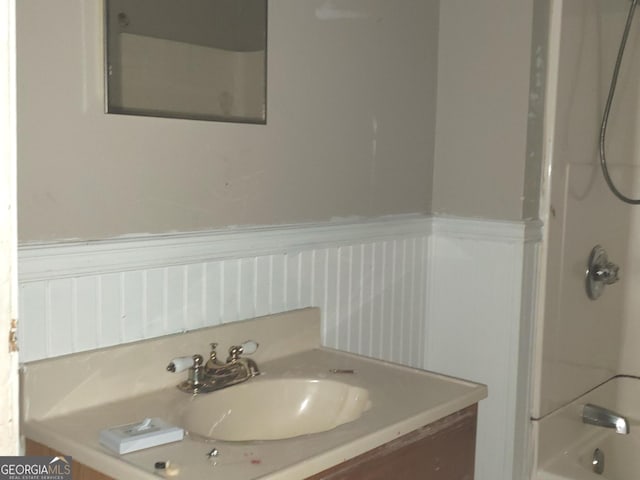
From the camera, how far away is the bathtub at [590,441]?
7.17 ft

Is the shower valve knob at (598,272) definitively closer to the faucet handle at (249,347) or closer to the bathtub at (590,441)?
the bathtub at (590,441)

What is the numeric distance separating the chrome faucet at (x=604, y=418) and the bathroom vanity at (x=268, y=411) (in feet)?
3.15

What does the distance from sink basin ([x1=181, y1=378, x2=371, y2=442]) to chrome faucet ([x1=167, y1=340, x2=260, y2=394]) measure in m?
0.02

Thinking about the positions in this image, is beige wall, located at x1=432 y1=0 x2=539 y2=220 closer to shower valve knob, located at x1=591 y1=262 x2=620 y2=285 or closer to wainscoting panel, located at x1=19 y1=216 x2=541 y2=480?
wainscoting panel, located at x1=19 y1=216 x2=541 y2=480

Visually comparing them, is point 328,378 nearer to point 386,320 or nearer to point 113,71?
point 386,320

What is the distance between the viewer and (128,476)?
3.62 ft

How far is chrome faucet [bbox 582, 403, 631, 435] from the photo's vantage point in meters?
2.36

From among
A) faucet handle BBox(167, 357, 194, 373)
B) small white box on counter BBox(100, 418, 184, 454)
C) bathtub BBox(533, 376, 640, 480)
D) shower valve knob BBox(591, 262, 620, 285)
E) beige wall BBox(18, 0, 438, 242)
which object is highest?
beige wall BBox(18, 0, 438, 242)

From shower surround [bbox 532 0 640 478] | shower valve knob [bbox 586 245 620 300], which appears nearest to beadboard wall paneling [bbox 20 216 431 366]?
shower surround [bbox 532 0 640 478]

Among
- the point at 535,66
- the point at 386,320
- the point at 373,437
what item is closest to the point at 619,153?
the point at 535,66

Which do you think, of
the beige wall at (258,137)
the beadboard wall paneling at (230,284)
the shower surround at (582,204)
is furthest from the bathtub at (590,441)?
the beige wall at (258,137)

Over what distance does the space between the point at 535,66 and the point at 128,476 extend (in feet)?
4.96

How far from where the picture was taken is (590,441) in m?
2.38

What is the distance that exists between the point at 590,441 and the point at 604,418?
0.27ft
